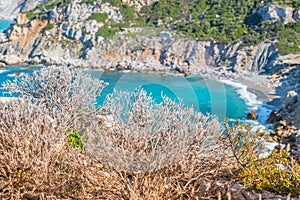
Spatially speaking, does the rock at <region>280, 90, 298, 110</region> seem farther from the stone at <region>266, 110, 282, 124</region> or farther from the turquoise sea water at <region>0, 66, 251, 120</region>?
the turquoise sea water at <region>0, 66, 251, 120</region>

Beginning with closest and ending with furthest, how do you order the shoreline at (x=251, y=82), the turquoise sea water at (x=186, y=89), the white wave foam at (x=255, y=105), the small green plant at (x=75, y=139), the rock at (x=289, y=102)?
the small green plant at (x=75, y=139), the white wave foam at (x=255, y=105), the rock at (x=289, y=102), the turquoise sea water at (x=186, y=89), the shoreline at (x=251, y=82)

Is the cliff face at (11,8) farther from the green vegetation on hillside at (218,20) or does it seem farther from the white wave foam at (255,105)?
the white wave foam at (255,105)

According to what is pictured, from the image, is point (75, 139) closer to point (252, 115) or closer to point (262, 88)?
point (252, 115)

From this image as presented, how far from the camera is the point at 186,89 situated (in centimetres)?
3353

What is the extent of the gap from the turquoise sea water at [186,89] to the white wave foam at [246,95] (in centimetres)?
37

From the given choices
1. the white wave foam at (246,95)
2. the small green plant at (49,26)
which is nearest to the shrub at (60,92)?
the white wave foam at (246,95)

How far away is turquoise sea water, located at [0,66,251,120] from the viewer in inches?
1062

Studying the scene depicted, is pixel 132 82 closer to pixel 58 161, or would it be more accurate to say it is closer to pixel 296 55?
pixel 296 55

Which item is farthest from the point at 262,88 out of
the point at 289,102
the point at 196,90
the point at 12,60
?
the point at 12,60

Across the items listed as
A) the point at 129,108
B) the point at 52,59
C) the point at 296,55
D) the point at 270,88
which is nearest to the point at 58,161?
the point at 129,108

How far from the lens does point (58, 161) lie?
5.13 metres

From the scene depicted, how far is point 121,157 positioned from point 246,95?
27.8 meters

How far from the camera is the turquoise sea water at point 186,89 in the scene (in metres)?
27.0

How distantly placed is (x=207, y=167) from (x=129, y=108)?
4.54ft
